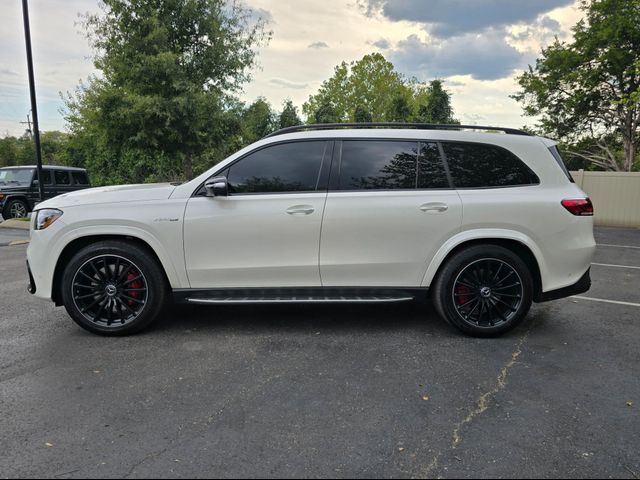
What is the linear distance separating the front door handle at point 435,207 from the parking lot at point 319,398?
3.77 ft

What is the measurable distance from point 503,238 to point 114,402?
333cm

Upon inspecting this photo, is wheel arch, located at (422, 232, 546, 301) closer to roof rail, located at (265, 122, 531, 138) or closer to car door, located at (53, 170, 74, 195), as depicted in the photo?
roof rail, located at (265, 122, 531, 138)

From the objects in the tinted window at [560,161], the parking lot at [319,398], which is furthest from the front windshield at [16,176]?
the tinted window at [560,161]

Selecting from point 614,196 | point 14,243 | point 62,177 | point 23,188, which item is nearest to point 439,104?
point 614,196

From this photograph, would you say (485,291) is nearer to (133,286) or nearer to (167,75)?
(133,286)

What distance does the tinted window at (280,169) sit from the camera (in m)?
4.04

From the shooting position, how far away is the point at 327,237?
13.0 feet

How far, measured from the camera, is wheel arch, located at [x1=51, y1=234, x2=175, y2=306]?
402 centimetres

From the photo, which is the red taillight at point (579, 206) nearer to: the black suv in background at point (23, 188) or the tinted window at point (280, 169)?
the tinted window at point (280, 169)

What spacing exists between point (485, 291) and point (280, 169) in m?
2.14

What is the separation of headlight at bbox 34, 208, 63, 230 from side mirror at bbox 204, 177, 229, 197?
4.41ft

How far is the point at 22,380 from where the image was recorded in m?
3.22

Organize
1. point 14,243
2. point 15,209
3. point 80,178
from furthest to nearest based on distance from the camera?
point 80,178 → point 15,209 → point 14,243

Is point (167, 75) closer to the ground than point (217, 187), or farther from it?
farther from it
